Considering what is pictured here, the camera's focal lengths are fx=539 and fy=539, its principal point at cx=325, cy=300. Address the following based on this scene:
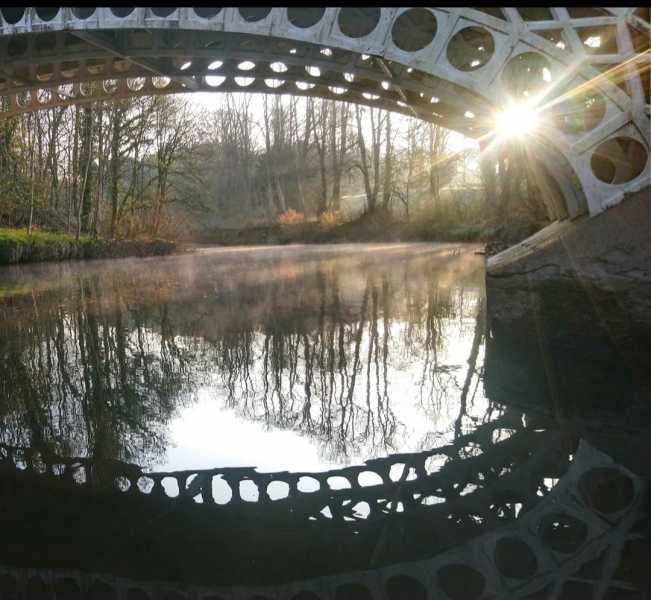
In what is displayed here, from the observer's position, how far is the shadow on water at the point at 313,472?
2.27 metres

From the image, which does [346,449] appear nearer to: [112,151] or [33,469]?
[33,469]

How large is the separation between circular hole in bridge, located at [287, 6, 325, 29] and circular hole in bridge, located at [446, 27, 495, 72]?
2.61 meters

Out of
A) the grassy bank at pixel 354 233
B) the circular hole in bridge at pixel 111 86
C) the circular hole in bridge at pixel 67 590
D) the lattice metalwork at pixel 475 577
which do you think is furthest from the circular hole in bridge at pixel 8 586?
the grassy bank at pixel 354 233

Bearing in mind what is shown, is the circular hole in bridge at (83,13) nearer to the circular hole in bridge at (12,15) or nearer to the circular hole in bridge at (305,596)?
the circular hole in bridge at (12,15)

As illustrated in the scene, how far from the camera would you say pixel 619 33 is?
7.06 m

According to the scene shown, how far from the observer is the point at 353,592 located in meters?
2.15

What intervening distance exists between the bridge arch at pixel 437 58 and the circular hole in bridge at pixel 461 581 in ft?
19.2

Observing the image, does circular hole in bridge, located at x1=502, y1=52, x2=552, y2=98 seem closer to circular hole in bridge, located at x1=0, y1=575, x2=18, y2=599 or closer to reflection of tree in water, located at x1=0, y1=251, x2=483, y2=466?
reflection of tree in water, located at x1=0, y1=251, x2=483, y2=466

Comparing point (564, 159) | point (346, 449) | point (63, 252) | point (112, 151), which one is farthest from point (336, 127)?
point (346, 449)

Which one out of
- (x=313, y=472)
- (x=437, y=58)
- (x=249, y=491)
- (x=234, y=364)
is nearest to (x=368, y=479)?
(x=313, y=472)

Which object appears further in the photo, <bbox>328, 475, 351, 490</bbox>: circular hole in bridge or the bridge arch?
the bridge arch

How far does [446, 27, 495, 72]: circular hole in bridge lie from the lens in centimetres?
994

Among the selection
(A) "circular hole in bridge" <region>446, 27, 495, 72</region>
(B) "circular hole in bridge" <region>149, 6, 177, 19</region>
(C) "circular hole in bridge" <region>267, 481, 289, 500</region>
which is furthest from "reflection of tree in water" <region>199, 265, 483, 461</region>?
(B) "circular hole in bridge" <region>149, 6, 177, 19</region>

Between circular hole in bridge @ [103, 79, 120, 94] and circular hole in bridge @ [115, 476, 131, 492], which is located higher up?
circular hole in bridge @ [103, 79, 120, 94]
